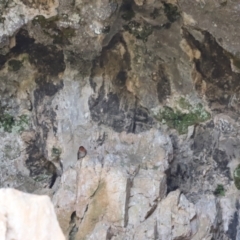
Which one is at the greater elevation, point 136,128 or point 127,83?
point 127,83

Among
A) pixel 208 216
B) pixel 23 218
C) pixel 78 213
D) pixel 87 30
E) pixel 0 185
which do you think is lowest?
pixel 0 185

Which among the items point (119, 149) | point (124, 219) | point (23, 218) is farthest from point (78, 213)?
point (23, 218)

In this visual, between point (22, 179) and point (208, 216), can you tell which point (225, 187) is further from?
point (22, 179)

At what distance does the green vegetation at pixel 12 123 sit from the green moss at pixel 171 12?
1464 mm

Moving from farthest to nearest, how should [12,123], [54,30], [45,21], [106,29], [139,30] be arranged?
[12,123]
[139,30]
[54,30]
[45,21]
[106,29]

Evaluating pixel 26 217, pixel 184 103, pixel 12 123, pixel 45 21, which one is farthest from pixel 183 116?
pixel 26 217

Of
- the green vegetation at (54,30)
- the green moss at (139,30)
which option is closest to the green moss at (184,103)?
the green moss at (139,30)

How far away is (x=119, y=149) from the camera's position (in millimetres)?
4207

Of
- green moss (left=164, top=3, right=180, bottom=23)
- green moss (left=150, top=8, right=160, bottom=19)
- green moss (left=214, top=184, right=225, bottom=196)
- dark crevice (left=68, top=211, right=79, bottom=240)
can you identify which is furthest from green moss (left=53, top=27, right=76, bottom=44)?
green moss (left=214, top=184, right=225, bottom=196)

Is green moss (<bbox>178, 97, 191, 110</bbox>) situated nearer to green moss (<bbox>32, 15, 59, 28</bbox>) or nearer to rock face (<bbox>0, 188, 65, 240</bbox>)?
green moss (<bbox>32, 15, 59, 28</bbox>)

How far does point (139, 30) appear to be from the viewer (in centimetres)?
427

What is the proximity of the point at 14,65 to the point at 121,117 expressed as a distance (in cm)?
99

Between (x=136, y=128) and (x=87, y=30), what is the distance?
3.37 feet

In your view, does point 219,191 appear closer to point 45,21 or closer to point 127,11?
point 127,11
